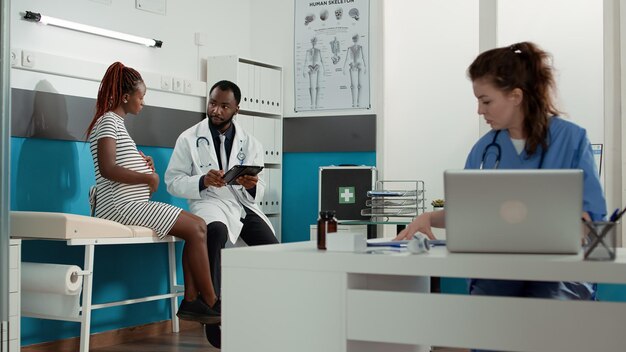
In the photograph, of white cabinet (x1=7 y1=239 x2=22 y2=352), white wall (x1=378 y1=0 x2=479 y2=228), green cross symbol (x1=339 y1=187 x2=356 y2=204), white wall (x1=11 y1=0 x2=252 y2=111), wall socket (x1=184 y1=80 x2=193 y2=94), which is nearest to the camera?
white cabinet (x1=7 y1=239 x2=22 y2=352)

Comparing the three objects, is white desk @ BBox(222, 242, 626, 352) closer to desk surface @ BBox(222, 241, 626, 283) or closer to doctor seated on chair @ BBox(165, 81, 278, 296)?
desk surface @ BBox(222, 241, 626, 283)

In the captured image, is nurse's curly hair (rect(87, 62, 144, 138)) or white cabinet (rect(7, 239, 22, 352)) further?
nurse's curly hair (rect(87, 62, 144, 138))

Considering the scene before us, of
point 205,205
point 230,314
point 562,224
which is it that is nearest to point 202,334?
point 205,205

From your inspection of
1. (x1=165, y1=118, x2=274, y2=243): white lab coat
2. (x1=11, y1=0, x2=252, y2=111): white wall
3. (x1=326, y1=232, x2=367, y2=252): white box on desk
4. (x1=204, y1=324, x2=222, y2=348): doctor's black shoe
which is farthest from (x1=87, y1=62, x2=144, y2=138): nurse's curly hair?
(x1=326, y1=232, x2=367, y2=252): white box on desk

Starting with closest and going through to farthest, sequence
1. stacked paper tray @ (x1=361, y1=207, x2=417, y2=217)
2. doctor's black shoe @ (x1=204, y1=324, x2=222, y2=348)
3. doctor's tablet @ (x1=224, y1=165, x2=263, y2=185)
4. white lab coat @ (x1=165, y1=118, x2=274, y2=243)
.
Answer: doctor's black shoe @ (x1=204, y1=324, x2=222, y2=348) < doctor's tablet @ (x1=224, y1=165, x2=263, y2=185) < white lab coat @ (x1=165, y1=118, x2=274, y2=243) < stacked paper tray @ (x1=361, y1=207, x2=417, y2=217)

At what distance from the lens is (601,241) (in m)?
1.70

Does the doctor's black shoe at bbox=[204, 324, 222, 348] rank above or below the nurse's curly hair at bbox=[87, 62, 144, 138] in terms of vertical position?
below

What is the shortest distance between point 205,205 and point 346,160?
1281 mm

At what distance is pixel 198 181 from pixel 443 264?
2.67 meters

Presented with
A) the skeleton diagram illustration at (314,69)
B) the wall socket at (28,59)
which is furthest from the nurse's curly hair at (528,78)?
the skeleton diagram illustration at (314,69)

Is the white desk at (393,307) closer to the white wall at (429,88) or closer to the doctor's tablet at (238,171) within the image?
the doctor's tablet at (238,171)

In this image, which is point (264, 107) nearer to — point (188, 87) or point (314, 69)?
point (314, 69)

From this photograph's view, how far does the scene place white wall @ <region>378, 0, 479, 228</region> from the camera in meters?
5.33

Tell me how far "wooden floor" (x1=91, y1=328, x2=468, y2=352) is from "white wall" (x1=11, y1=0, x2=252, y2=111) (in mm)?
1304
